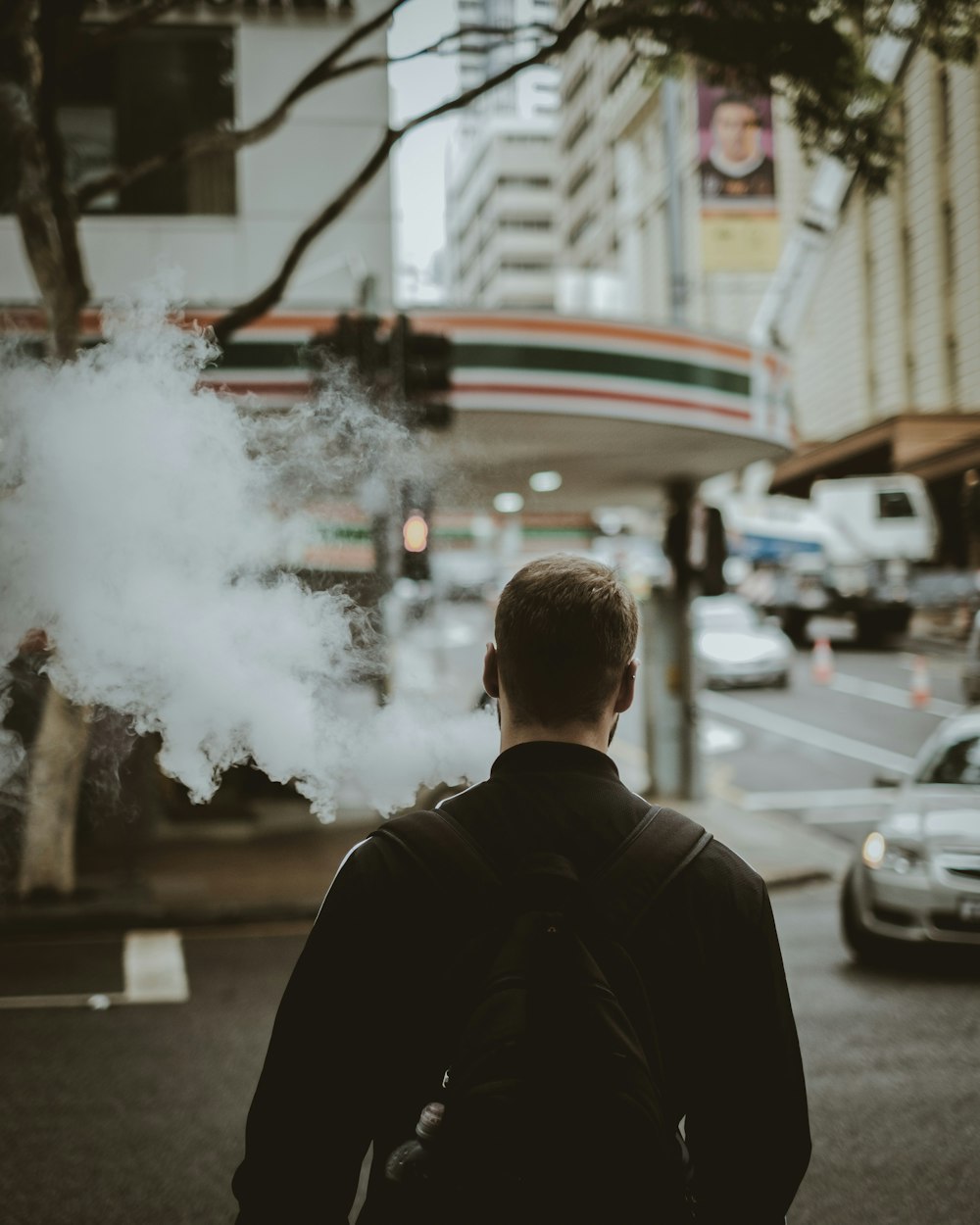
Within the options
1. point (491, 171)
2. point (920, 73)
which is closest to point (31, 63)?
point (920, 73)

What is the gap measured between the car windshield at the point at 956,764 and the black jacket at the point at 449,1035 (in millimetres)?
6741

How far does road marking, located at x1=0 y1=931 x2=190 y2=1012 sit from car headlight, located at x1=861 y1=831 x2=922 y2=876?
4.07 metres

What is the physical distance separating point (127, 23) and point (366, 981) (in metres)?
6.72

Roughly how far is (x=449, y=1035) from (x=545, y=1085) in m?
0.17

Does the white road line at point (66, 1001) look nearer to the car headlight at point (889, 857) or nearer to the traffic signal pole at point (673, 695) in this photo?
the car headlight at point (889, 857)

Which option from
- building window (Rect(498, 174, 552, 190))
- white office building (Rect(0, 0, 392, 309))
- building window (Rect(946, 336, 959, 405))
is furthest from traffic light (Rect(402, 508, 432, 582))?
building window (Rect(498, 174, 552, 190))

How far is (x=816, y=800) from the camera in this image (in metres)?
15.3

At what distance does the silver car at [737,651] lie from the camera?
25.0 m

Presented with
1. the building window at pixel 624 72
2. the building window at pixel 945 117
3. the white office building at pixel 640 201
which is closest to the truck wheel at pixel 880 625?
the white office building at pixel 640 201

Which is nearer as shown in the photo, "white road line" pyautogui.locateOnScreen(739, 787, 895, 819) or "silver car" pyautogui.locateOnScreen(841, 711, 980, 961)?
"silver car" pyautogui.locateOnScreen(841, 711, 980, 961)

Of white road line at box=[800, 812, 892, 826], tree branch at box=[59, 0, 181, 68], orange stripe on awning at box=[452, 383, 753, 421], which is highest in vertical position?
tree branch at box=[59, 0, 181, 68]

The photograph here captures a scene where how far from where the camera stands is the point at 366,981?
5.80ft

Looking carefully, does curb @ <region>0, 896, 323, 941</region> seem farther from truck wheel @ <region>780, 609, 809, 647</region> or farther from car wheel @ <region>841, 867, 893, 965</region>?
truck wheel @ <region>780, 609, 809, 647</region>

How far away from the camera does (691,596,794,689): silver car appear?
82.1 ft
